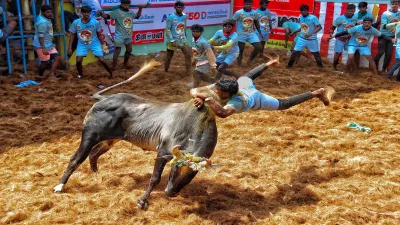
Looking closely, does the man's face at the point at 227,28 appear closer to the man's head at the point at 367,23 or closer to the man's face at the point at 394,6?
the man's head at the point at 367,23

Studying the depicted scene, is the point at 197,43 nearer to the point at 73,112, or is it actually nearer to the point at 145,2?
the point at 73,112

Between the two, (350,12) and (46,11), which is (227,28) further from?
(350,12)

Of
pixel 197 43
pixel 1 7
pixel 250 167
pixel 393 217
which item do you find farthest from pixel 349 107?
pixel 1 7

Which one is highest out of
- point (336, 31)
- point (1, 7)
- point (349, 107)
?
point (1, 7)

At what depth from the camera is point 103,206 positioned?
5.36 m

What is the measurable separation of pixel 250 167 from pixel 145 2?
362 inches

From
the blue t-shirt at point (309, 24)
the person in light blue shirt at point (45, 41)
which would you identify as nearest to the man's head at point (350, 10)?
the blue t-shirt at point (309, 24)

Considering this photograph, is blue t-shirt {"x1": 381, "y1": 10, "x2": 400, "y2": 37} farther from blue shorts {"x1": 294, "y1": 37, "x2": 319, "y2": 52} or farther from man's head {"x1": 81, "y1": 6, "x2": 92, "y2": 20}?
man's head {"x1": 81, "y1": 6, "x2": 92, "y2": 20}

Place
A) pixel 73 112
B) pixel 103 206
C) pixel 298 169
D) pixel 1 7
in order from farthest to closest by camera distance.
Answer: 1. pixel 1 7
2. pixel 73 112
3. pixel 298 169
4. pixel 103 206

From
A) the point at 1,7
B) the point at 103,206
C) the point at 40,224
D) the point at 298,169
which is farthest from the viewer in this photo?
the point at 1,7

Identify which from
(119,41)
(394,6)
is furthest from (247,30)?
(394,6)

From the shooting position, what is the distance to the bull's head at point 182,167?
15.3 ft

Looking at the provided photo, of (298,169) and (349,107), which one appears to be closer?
(298,169)

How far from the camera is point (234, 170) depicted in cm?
641
